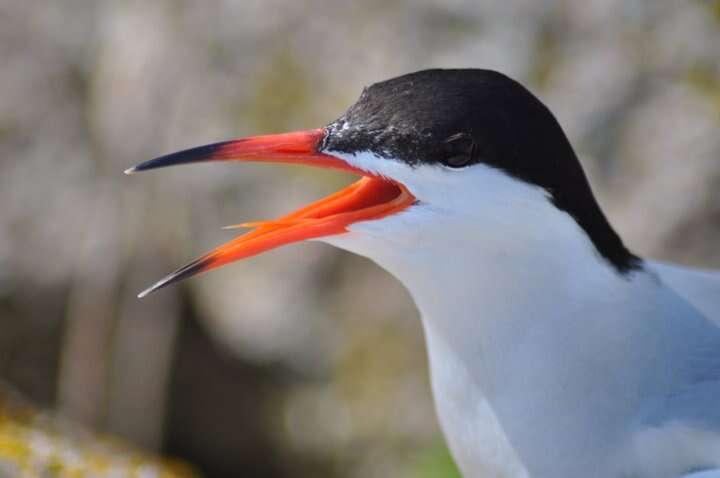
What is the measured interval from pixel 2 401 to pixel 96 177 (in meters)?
2.14

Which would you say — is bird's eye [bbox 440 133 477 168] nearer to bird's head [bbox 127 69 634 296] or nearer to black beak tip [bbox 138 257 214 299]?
bird's head [bbox 127 69 634 296]

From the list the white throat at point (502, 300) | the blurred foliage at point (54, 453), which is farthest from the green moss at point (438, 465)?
the white throat at point (502, 300)

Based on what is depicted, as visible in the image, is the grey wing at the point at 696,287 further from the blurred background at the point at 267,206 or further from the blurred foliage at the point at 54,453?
the blurred background at the point at 267,206

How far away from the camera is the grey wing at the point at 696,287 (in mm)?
2043

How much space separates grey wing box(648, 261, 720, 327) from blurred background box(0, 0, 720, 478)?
4.65ft

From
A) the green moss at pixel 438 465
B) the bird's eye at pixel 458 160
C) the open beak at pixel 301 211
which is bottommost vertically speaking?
the green moss at pixel 438 465

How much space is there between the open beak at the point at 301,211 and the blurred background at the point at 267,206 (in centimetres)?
170

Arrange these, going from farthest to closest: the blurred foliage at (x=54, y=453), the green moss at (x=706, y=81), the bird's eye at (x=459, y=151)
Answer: the green moss at (x=706, y=81)
the blurred foliage at (x=54, y=453)
the bird's eye at (x=459, y=151)

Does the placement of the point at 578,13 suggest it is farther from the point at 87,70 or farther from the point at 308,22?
the point at 87,70

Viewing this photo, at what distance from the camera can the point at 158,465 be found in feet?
7.97

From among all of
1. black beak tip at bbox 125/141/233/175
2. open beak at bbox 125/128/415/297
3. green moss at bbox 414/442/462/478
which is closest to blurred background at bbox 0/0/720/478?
green moss at bbox 414/442/462/478

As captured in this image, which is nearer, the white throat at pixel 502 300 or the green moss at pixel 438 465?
the white throat at pixel 502 300

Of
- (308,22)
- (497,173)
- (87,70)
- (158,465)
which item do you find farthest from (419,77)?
(87,70)

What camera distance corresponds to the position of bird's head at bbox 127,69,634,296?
1.73 m
